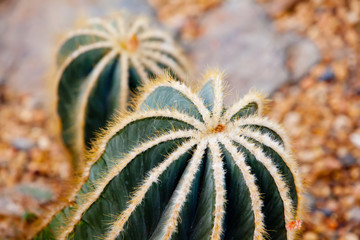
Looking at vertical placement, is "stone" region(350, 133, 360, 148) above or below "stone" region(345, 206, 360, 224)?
above

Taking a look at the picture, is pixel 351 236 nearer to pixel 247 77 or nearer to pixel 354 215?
pixel 354 215

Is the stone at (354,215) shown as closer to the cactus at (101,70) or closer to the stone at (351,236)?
the stone at (351,236)

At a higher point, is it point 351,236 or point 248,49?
point 248,49

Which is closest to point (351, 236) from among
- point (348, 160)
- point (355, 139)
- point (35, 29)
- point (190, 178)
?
point (348, 160)

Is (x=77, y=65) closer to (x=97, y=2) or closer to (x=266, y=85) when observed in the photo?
(x=266, y=85)

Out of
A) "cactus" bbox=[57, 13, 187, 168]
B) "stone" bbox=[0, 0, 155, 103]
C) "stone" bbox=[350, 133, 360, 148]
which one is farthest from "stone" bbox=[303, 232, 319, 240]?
"stone" bbox=[0, 0, 155, 103]

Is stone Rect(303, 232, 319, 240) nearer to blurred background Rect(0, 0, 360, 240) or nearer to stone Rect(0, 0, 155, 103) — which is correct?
blurred background Rect(0, 0, 360, 240)
